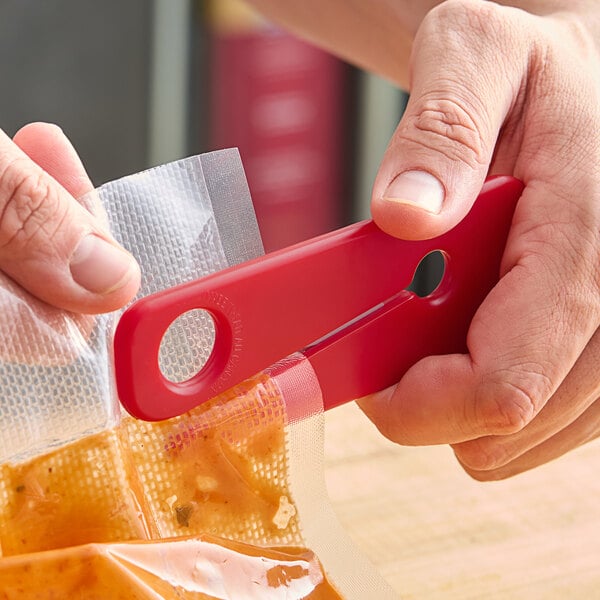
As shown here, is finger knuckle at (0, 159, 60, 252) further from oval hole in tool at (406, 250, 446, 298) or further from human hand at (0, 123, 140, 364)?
oval hole in tool at (406, 250, 446, 298)

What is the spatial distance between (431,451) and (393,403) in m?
0.33

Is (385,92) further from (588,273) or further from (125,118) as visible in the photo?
(588,273)

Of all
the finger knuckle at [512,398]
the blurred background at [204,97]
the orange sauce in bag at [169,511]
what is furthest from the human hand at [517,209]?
the blurred background at [204,97]

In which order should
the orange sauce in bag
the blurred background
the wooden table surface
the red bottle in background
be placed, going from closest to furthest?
the orange sauce in bag → the wooden table surface → the blurred background → the red bottle in background

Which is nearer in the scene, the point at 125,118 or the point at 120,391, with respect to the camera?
the point at 120,391

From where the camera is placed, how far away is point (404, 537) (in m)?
0.83

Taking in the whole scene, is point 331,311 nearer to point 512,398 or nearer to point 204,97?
point 512,398

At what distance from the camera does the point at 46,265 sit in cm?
50

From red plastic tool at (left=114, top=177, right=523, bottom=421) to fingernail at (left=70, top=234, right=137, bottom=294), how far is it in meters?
0.02

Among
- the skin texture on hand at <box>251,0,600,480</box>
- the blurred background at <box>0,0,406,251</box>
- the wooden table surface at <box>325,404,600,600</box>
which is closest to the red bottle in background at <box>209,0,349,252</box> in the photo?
the blurred background at <box>0,0,406,251</box>

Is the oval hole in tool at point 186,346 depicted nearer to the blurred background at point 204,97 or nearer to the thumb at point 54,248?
the thumb at point 54,248

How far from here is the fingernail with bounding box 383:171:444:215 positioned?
0.57m

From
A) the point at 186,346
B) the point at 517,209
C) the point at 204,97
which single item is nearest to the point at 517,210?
the point at 517,209

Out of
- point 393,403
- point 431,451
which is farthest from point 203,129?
point 393,403
